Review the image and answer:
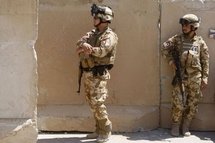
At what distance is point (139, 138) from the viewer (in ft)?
21.1

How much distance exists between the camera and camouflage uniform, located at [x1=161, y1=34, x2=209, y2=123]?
6.50 m

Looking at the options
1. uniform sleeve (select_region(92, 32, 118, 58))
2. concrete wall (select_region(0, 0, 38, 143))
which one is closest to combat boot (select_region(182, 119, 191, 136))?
uniform sleeve (select_region(92, 32, 118, 58))

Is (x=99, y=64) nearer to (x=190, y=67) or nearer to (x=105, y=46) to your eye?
(x=105, y=46)

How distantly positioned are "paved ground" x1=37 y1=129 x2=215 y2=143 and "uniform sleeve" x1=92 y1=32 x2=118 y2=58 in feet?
3.75

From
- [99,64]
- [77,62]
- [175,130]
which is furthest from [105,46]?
[175,130]

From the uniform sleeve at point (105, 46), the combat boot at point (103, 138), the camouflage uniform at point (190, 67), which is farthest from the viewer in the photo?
the camouflage uniform at point (190, 67)

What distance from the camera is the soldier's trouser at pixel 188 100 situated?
21.4ft

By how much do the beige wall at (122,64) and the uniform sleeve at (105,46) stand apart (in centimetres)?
76

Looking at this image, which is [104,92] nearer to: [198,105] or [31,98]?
[198,105]

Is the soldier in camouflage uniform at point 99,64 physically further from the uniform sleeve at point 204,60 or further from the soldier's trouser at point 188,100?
the uniform sleeve at point 204,60

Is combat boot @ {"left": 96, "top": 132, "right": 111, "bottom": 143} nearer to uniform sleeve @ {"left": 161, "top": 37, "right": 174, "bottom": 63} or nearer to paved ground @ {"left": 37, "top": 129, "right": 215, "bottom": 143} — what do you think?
paved ground @ {"left": 37, "top": 129, "right": 215, "bottom": 143}

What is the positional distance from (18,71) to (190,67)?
2966mm

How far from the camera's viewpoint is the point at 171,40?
260 inches

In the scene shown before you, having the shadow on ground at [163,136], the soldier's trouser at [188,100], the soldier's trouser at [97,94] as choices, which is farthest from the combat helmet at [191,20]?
the shadow on ground at [163,136]
